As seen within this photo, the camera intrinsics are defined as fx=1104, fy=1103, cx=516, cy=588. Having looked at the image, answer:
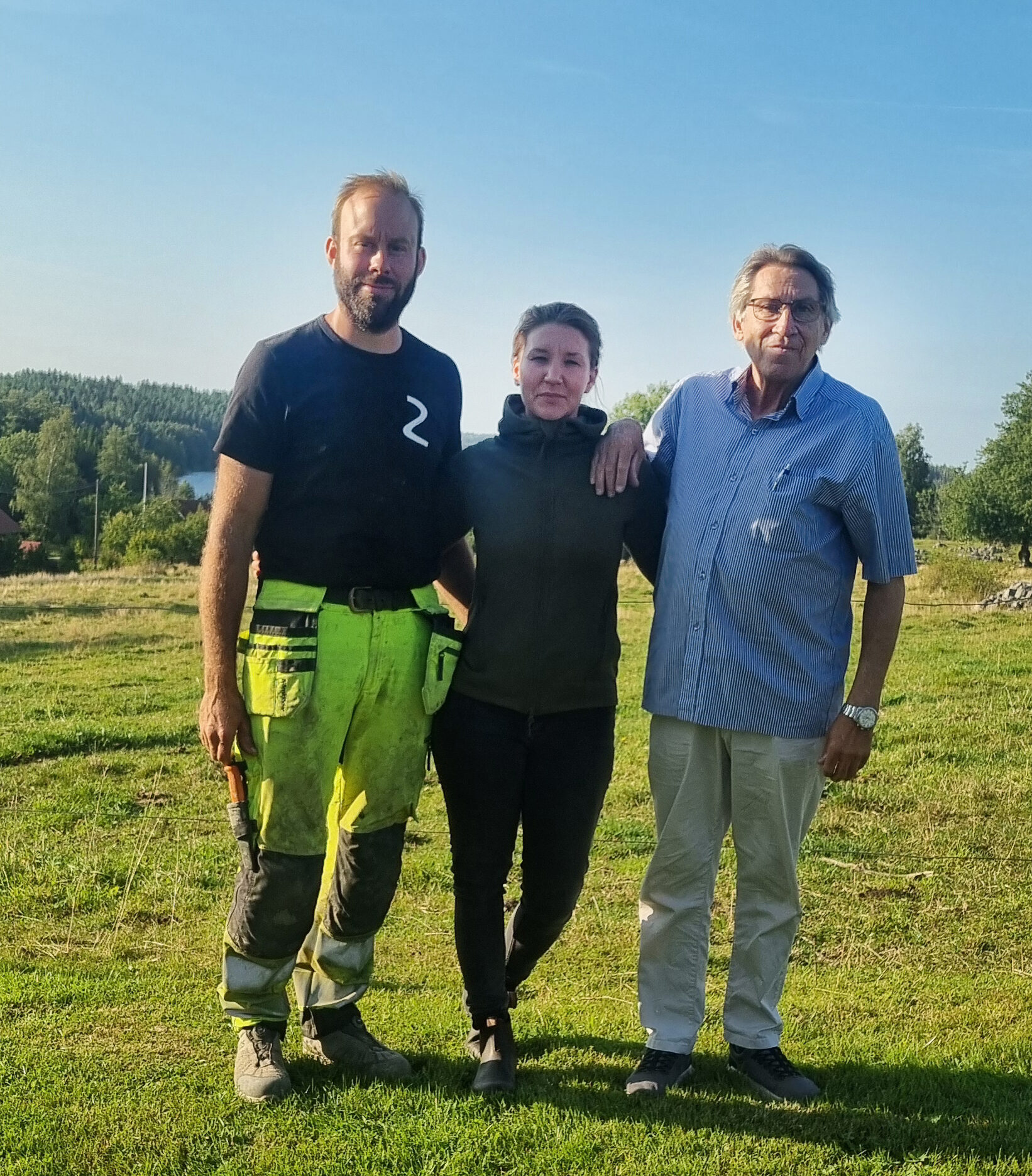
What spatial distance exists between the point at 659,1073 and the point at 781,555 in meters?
1.70

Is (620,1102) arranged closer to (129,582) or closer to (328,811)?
(328,811)

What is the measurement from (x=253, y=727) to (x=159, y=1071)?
3.78ft

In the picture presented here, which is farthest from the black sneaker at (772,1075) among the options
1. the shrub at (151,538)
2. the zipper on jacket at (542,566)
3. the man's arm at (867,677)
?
the shrub at (151,538)

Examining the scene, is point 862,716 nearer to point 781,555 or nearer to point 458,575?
point 781,555

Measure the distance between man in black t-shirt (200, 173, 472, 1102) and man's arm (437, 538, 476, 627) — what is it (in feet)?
0.96

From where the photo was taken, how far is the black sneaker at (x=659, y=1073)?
11.3 ft

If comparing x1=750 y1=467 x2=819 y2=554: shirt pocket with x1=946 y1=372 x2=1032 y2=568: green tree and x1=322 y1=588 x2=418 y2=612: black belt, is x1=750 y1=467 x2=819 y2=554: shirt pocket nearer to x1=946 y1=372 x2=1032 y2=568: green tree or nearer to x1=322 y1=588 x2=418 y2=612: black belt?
x1=322 y1=588 x2=418 y2=612: black belt

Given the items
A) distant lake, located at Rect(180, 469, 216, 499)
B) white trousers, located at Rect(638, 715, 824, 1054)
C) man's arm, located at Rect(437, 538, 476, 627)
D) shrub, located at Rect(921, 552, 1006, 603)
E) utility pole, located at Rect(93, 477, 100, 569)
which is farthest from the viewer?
distant lake, located at Rect(180, 469, 216, 499)

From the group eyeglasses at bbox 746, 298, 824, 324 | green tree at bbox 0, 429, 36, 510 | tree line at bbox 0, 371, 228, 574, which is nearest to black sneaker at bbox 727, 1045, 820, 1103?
eyeglasses at bbox 746, 298, 824, 324

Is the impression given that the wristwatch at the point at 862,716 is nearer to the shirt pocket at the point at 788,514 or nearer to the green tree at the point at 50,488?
the shirt pocket at the point at 788,514

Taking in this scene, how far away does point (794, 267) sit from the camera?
3.46 meters

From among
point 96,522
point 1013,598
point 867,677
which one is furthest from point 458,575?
point 96,522

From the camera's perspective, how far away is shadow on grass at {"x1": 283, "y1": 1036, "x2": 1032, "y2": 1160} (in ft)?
10.6

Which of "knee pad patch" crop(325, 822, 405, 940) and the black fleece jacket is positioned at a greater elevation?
the black fleece jacket
